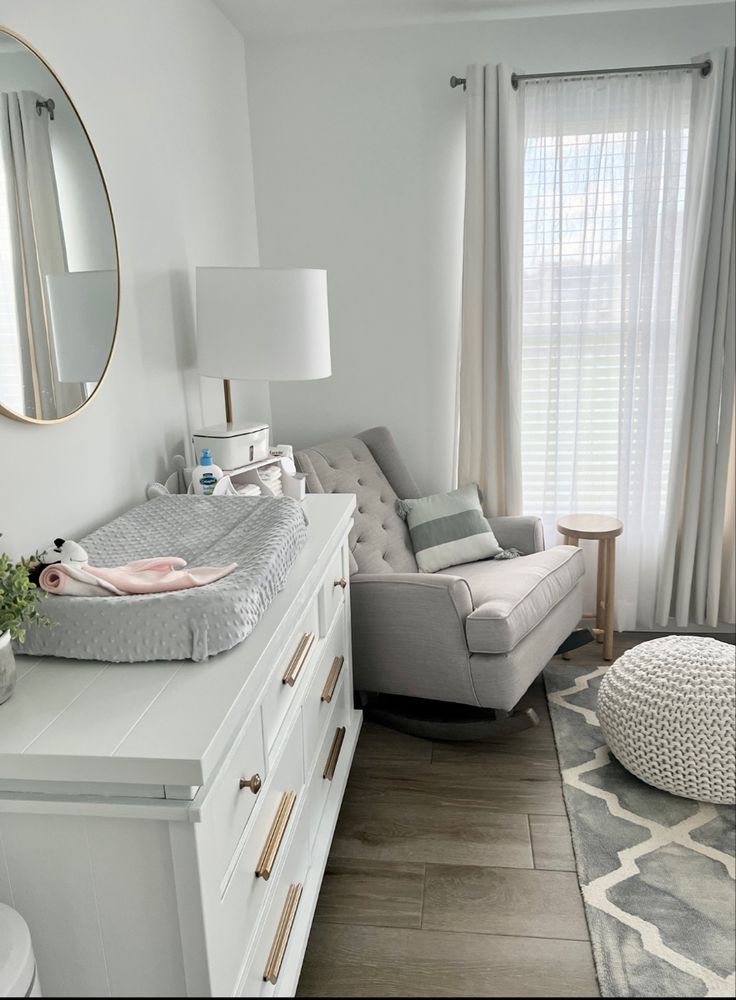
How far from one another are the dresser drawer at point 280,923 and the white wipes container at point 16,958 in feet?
0.98

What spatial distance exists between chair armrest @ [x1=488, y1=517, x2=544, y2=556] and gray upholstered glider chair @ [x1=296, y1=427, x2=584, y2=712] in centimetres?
7

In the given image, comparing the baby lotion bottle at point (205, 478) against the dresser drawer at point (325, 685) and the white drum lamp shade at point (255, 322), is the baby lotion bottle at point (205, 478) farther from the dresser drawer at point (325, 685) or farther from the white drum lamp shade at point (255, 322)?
the dresser drawer at point (325, 685)

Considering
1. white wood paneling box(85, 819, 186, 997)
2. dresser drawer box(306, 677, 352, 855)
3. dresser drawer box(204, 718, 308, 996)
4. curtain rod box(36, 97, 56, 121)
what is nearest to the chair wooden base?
dresser drawer box(306, 677, 352, 855)

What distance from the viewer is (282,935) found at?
1487 millimetres

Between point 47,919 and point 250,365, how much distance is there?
161 centimetres

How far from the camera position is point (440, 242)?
3.27 m

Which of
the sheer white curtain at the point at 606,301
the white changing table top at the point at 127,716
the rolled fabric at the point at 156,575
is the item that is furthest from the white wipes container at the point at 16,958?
the sheer white curtain at the point at 606,301

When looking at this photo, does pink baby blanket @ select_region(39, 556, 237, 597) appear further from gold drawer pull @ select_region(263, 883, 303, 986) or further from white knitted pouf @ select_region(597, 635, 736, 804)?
white knitted pouf @ select_region(597, 635, 736, 804)

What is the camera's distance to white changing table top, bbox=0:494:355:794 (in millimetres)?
1022

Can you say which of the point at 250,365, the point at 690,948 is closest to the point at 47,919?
the point at 690,948

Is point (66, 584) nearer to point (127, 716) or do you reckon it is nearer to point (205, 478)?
point (127, 716)

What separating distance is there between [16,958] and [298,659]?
776 millimetres

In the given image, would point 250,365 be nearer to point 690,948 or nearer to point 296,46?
point 296,46

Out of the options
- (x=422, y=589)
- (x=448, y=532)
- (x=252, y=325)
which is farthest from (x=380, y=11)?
(x=422, y=589)
